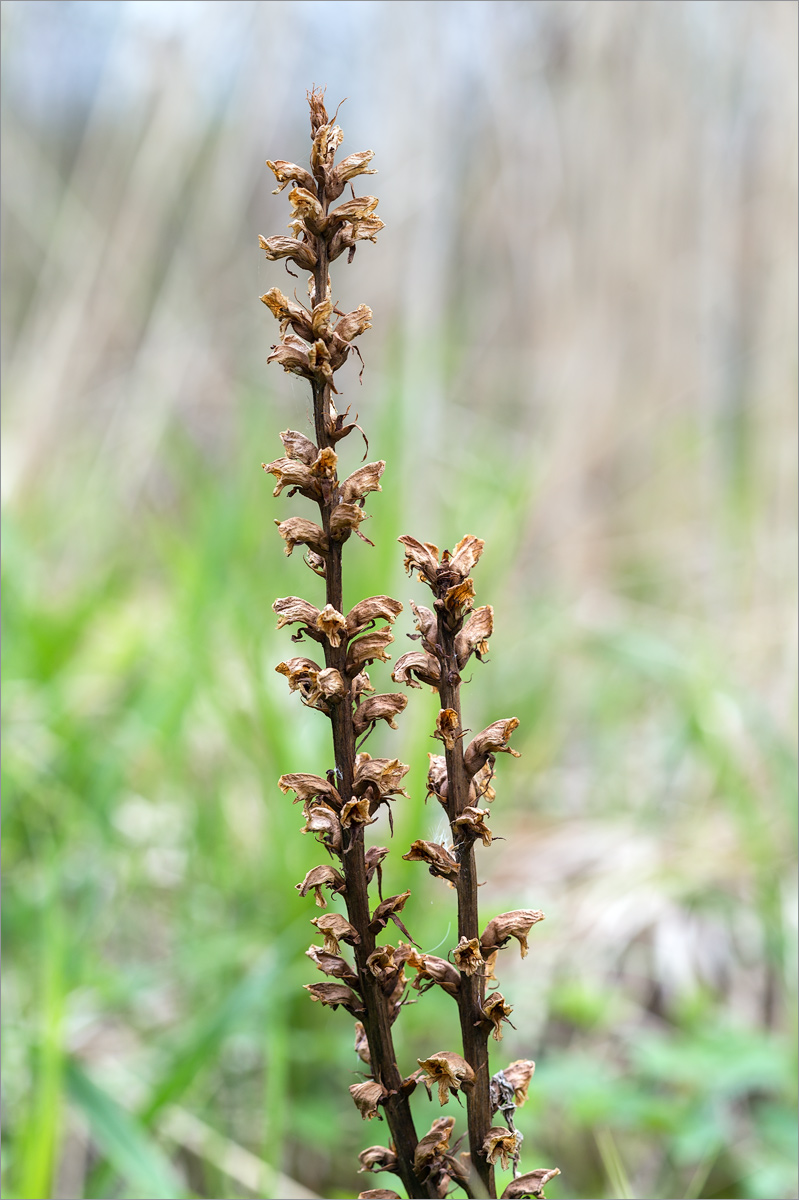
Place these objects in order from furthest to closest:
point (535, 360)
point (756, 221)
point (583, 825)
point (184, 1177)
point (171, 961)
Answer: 1. point (535, 360)
2. point (756, 221)
3. point (583, 825)
4. point (171, 961)
5. point (184, 1177)

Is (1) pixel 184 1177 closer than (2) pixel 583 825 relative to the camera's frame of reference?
Yes

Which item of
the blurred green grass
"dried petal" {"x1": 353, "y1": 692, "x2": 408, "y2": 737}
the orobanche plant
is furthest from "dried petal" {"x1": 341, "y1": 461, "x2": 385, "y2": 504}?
the blurred green grass

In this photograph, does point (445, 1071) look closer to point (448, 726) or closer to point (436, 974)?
point (436, 974)

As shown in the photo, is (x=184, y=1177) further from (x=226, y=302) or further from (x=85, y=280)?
(x=226, y=302)

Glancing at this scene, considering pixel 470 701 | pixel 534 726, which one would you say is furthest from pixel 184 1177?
pixel 534 726

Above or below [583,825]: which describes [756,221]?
above

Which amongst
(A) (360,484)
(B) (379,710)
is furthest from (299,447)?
(B) (379,710)

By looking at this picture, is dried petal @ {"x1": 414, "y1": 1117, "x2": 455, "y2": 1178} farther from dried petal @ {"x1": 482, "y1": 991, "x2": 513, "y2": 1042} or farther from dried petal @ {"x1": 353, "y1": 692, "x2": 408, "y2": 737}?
dried petal @ {"x1": 353, "y1": 692, "x2": 408, "y2": 737}
